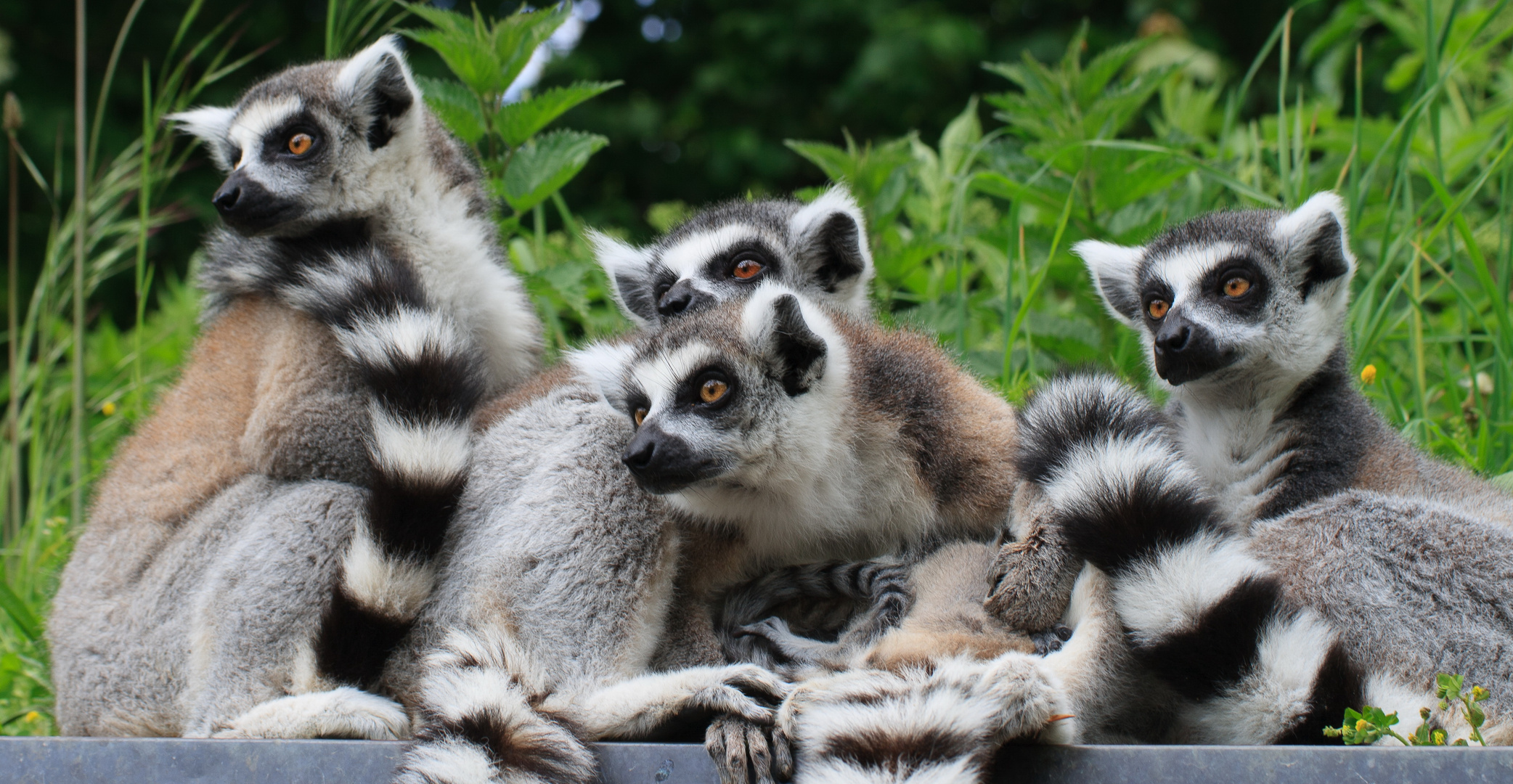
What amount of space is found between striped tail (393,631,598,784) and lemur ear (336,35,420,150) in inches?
76.4

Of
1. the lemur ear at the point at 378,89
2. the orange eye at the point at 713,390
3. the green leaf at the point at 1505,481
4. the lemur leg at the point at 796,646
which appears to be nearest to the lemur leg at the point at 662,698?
the lemur leg at the point at 796,646

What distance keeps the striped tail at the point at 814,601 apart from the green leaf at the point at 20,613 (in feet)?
7.99

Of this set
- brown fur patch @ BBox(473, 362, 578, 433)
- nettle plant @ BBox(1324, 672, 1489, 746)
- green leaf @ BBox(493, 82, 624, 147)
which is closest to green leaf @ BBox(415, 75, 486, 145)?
green leaf @ BBox(493, 82, 624, 147)

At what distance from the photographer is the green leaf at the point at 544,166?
3.81m

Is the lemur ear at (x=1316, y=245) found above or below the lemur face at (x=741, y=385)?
above

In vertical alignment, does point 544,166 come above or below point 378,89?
below

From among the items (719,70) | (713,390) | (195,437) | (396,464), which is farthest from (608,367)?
(719,70)

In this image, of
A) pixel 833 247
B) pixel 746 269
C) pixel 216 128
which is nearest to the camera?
pixel 746 269

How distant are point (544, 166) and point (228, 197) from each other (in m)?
1.06

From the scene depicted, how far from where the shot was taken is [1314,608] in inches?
84.0

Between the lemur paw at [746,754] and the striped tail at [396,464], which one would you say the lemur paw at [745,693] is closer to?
the lemur paw at [746,754]

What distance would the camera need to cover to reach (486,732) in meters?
2.01

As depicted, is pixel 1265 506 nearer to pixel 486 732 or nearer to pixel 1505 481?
pixel 1505 481

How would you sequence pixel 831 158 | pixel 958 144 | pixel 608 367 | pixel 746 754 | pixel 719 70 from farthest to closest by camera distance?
pixel 719 70 → pixel 958 144 → pixel 831 158 → pixel 608 367 → pixel 746 754
